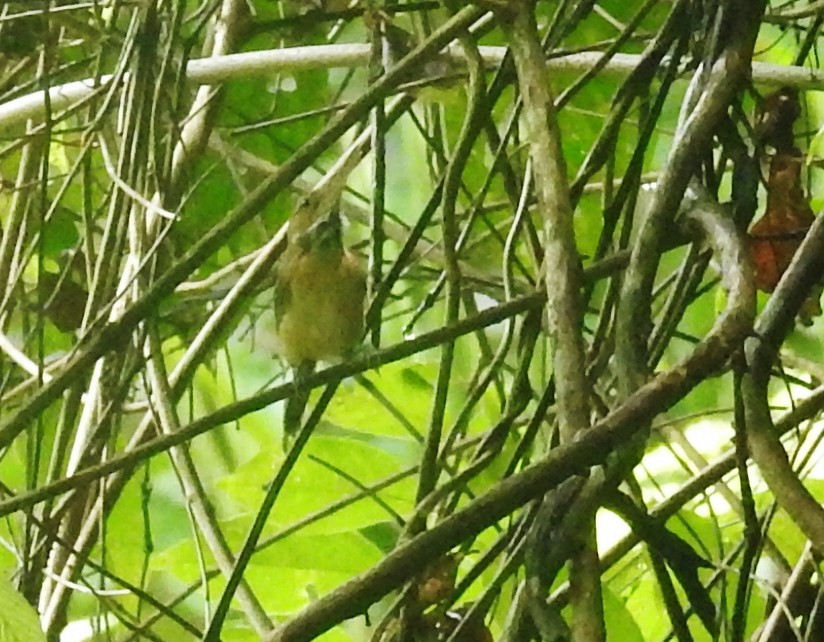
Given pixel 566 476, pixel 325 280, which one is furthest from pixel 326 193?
pixel 566 476

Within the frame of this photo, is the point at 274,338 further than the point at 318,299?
Yes

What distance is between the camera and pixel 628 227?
51cm

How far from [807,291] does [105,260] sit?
360mm

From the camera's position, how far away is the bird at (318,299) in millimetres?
530

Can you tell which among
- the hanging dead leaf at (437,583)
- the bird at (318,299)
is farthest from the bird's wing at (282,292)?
the hanging dead leaf at (437,583)

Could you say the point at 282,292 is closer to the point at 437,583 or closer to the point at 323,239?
the point at 323,239

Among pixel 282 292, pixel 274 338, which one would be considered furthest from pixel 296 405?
pixel 274 338

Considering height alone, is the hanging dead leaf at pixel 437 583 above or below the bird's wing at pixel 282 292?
below

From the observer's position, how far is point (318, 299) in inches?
21.1

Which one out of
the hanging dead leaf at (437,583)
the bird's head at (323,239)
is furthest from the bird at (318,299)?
the hanging dead leaf at (437,583)

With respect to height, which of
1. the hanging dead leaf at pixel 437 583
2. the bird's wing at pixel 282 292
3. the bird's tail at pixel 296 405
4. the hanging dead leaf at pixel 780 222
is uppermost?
the bird's wing at pixel 282 292

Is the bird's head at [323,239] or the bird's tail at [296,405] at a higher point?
the bird's head at [323,239]

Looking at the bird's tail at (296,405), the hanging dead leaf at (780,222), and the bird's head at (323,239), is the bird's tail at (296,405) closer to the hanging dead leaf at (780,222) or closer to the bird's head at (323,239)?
the bird's head at (323,239)

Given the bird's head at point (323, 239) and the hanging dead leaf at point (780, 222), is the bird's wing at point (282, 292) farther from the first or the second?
the hanging dead leaf at point (780, 222)
